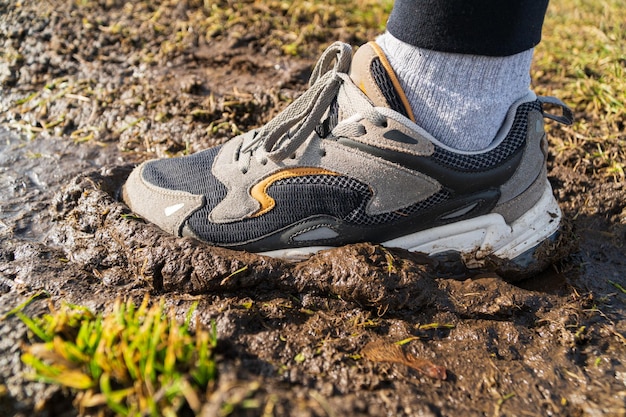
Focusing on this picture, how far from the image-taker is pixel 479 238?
7.00 feet

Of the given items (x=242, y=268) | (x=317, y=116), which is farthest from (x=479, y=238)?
(x=242, y=268)

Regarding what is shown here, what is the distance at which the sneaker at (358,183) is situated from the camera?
1958 millimetres

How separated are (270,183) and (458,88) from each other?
30.9 inches

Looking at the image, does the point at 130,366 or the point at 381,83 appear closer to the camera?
the point at 130,366

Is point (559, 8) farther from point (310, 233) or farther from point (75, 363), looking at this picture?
point (75, 363)

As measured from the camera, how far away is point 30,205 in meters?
2.46

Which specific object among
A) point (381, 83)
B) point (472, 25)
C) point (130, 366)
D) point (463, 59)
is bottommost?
point (130, 366)

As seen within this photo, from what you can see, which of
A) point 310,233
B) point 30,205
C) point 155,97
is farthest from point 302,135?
point 155,97

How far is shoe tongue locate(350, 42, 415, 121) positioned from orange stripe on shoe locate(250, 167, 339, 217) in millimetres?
327

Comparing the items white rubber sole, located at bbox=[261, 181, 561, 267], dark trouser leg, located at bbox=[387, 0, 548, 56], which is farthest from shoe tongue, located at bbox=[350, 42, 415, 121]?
white rubber sole, located at bbox=[261, 181, 561, 267]
